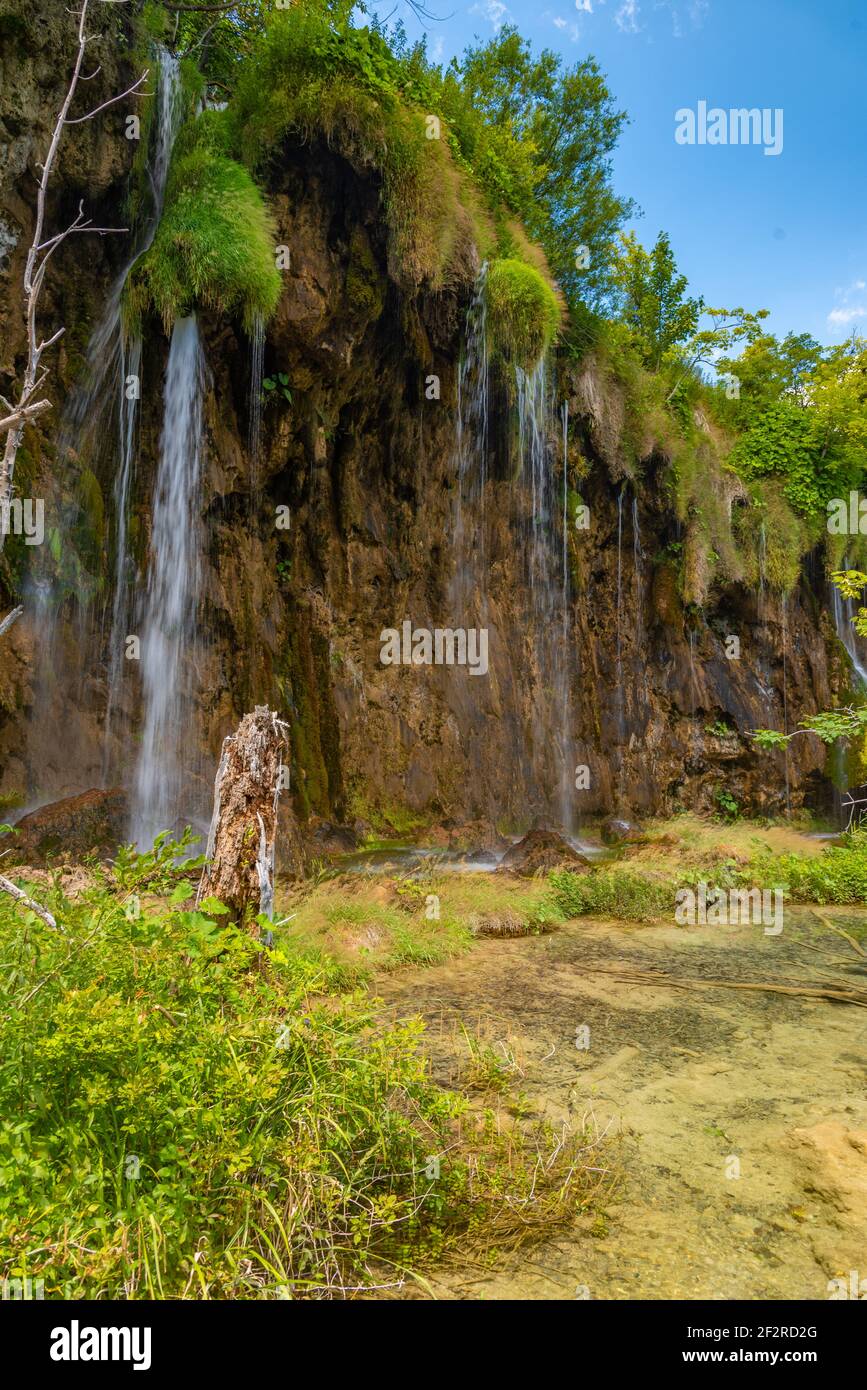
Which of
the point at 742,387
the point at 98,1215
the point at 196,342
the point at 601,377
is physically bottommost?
the point at 98,1215

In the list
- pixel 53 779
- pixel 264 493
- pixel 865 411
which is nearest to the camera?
pixel 53 779

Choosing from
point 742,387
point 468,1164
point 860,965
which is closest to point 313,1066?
point 468,1164

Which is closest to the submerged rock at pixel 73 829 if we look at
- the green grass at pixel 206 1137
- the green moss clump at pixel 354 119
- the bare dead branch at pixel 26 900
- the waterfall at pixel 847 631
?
the green grass at pixel 206 1137

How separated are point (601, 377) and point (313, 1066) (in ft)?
49.4

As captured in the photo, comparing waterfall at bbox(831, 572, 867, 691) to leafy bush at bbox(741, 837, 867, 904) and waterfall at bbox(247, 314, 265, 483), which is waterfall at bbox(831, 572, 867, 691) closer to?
leafy bush at bbox(741, 837, 867, 904)

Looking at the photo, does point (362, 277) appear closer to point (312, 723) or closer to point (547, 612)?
point (312, 723)

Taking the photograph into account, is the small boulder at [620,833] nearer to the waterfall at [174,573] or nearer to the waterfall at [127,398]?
the waterfall at [174,573]

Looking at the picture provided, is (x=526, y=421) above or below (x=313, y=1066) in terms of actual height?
above

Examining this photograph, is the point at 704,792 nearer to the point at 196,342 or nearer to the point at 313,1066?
the point at 196,342

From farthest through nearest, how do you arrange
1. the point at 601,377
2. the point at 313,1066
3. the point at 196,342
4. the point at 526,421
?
1. the point at 601,377
2. the point at 526,421
3. the point at 196,342
4. the point at 313,1066

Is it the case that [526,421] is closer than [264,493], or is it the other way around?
[264,493]

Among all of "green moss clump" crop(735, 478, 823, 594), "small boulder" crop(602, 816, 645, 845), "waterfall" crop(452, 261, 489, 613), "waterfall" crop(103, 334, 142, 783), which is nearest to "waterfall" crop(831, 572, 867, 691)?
"green moss clump" crop(735, 478, 823, 594)

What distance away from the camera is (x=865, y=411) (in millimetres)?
18578

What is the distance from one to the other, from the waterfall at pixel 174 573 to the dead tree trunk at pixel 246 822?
19.0 feet
